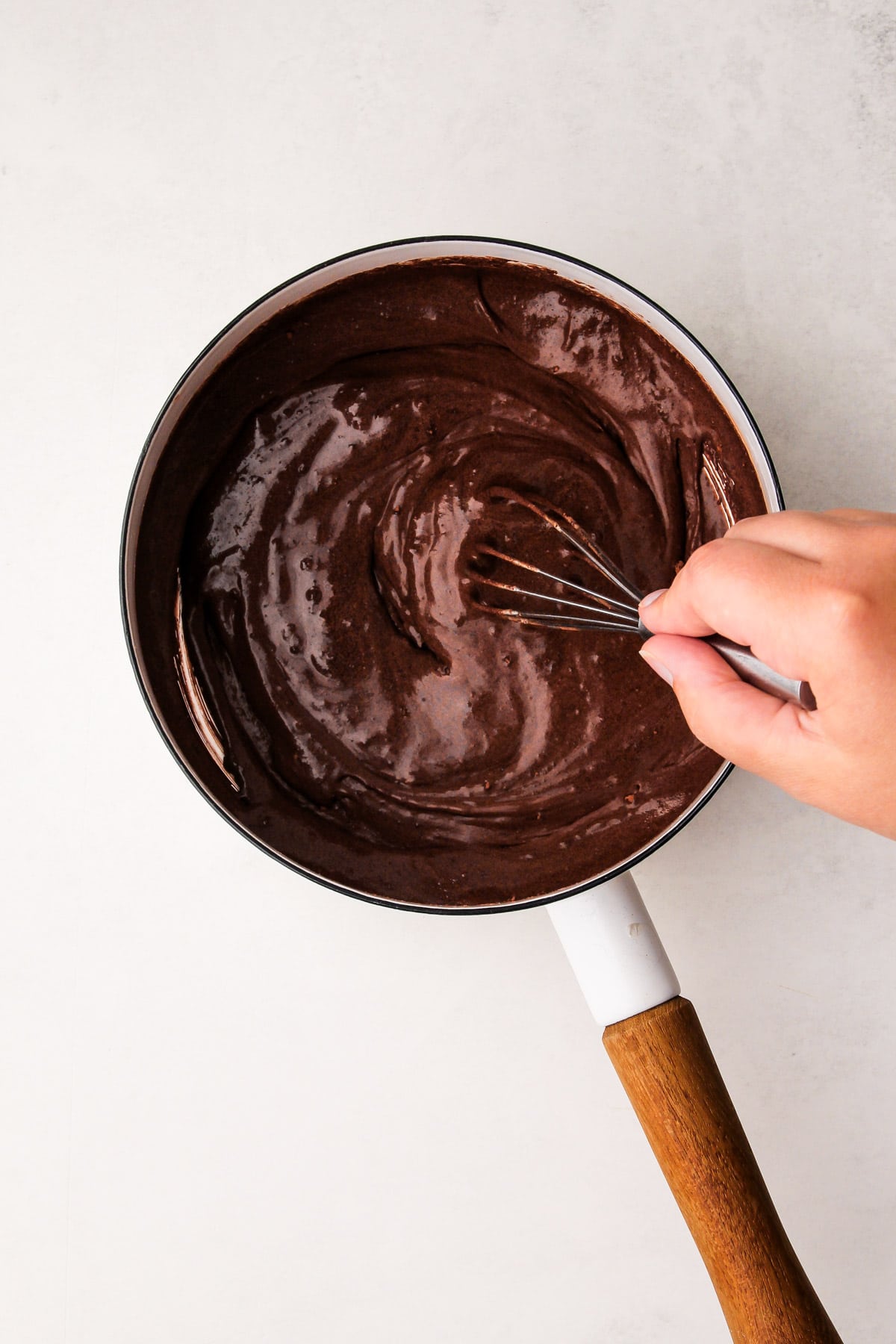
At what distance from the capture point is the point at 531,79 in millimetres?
1199

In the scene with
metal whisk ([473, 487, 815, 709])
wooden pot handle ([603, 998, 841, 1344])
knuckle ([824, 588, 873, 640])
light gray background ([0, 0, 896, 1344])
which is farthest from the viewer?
light gray background ([0, 0, 896, 1344])

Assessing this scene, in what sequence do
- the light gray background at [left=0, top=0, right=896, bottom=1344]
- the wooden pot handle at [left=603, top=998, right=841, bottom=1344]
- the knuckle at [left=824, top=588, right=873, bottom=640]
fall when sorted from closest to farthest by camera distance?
1. the knuckle at [left=824, top=588, right=873, bottom=640]
2. the wooden pot handle at [left=603, top=998, right=841, bottom=1344]
3. the light gray background at [left=0, top=0, right=896, bottom=1344]

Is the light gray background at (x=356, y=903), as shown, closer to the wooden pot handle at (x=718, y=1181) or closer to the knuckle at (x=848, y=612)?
the wooden pot handle at (x=718, y=1181)

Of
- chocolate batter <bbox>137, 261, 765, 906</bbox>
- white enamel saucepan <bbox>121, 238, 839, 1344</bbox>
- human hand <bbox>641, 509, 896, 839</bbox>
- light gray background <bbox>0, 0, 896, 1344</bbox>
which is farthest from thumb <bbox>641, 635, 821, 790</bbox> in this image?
light gray background <bbox>0, 0, 896, 1344</bbox>

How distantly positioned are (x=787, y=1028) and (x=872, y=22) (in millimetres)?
1260

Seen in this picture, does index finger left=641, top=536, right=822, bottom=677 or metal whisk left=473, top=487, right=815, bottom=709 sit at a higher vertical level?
metal whisk left=473, top=487, right=815, bottom=709

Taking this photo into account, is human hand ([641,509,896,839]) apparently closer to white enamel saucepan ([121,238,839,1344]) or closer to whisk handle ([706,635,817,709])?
whisk handle ([706,635,817,709])

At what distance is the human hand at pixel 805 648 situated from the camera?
27.4 inches

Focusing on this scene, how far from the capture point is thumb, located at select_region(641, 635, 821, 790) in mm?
759

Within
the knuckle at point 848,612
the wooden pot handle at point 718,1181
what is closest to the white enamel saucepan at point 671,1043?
the wooden pot handle at point 718,1181

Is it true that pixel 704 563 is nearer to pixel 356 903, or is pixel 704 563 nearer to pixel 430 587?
pixel 430 587

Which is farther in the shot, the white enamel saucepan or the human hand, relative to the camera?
the white enamel saucepan

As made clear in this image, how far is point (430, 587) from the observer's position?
1.13 metres

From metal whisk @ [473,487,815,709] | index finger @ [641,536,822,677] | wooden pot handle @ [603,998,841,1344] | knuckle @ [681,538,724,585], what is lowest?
wooden pot handle @ [603,998,841,1344]
